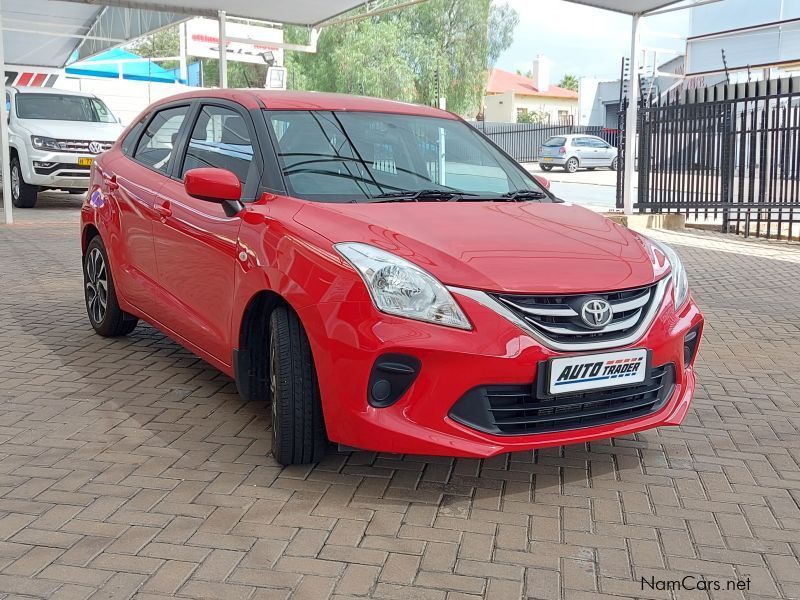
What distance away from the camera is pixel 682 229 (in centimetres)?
1439

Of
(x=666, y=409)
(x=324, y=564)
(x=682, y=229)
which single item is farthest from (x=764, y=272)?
(x=324, y=564)

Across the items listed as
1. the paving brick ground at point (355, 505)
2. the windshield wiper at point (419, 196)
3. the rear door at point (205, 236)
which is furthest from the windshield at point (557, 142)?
the windshield wiper at point (419, 196)

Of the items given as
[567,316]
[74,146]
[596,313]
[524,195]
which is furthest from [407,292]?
[74,146]

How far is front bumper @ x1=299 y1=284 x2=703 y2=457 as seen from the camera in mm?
3363

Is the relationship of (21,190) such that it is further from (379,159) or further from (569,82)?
(569,82)

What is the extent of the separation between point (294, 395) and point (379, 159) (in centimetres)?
141

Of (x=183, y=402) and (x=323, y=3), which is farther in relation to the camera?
(x=323, y=3)

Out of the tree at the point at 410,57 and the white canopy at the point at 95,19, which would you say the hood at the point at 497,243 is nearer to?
the white canopy at the point at 95,19

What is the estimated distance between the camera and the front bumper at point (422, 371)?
336 cm

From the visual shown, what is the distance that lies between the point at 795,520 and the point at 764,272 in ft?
23.1

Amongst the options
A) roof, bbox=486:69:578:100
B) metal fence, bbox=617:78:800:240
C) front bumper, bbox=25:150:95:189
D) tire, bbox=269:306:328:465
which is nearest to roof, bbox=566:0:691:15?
metal fence, bbox=617:78:800:240

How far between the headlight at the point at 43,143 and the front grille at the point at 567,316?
1334 cm

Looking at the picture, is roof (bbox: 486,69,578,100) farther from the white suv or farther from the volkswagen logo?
the volkswagen logo

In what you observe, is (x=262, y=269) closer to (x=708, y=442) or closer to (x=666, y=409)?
(x=666, y=409)
